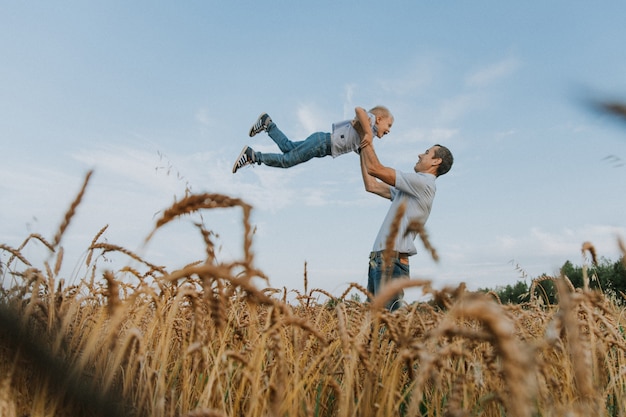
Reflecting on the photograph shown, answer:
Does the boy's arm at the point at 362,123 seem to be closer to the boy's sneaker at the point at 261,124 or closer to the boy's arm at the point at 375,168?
the boy's arm at the point at 375,168

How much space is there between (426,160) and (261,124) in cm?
347

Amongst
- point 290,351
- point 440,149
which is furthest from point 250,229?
point 440,149

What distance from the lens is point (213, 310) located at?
1.41m

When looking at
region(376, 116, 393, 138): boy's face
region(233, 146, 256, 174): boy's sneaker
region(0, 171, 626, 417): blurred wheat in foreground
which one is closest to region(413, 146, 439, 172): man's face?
region(376, 116, 393, 138): boy's face

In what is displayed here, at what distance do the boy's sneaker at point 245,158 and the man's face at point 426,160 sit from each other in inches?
115

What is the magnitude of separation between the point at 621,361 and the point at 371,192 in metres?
3.81

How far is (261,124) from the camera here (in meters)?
8.78

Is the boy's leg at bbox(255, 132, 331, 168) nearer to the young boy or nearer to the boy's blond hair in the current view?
the young boy

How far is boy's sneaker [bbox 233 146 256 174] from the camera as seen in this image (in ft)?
27.3

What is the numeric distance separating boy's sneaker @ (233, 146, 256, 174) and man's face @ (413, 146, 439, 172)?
2.93 meters

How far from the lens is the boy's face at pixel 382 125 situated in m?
7.86

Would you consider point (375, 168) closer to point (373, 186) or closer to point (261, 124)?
point (373, 186)

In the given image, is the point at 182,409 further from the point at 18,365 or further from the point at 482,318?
the point at 482,318

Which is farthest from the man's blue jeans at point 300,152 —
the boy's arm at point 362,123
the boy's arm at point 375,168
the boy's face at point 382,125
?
the boy's arm at point 375,168
